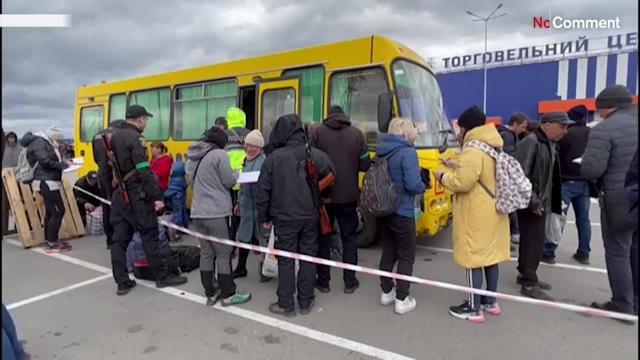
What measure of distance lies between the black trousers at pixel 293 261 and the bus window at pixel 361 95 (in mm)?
2016

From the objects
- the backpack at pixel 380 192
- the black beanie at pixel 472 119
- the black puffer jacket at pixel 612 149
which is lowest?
the backpack at pixel 380 192

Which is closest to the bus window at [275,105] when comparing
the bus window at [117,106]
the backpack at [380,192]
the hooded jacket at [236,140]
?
the hooded jacket at [236,140]

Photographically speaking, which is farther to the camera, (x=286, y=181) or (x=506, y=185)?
(x=286, y=181)

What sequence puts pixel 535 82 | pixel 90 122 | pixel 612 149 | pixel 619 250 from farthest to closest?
1. pixel 535 82
2. pixel 90 122
3. pixel 619 250
4. pixel 612 149

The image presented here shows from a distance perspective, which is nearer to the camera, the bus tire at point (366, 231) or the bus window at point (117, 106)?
the bus tire at point (366, 231)

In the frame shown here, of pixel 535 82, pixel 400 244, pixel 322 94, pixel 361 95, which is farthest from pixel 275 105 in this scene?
pixel 535 82

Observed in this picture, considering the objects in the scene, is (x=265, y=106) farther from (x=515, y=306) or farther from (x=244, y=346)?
(x=515, y=306)

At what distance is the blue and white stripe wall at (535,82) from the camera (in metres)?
27.2

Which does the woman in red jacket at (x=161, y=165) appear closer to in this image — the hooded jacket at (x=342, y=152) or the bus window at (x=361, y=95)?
the bus window at (x=361, y=95)

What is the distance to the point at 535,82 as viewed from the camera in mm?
30266

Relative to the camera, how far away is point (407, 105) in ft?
16.6

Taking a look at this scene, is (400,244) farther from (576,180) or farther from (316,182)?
(576,180)

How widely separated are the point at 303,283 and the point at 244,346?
800mm

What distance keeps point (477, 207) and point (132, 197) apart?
11.2ft
